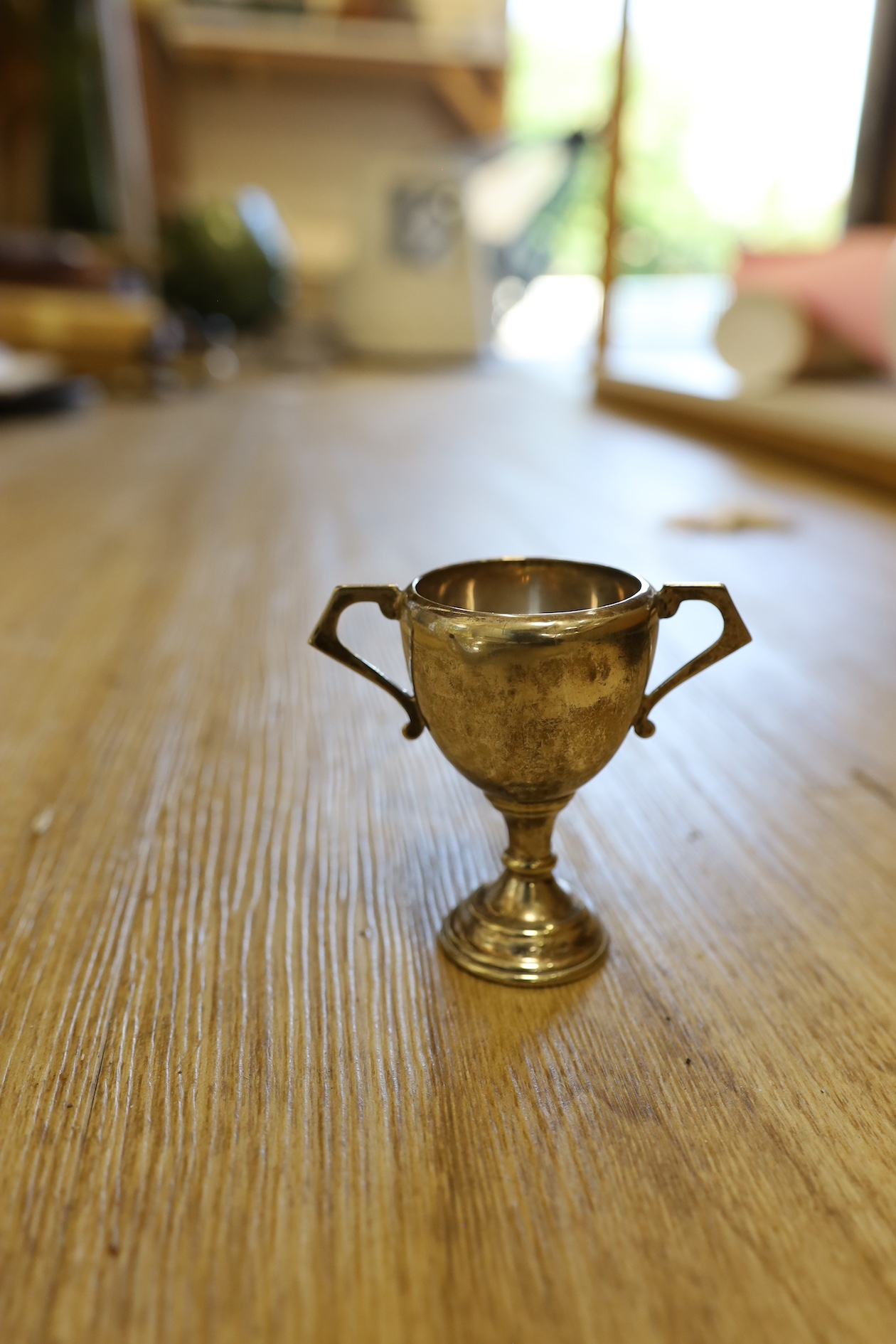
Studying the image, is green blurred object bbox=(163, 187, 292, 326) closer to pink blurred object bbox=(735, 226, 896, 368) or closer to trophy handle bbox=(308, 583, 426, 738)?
pink blurred object bbox=(735, 226, 896, 368)

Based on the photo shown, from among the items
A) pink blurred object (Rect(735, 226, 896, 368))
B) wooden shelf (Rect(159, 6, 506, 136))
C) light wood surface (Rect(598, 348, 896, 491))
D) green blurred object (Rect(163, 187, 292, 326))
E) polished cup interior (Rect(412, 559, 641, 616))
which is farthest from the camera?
wooden shelf (Rect(159, 6, 506, 136))

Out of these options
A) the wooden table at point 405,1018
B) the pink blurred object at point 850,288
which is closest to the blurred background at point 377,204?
the pink blurred object at point 850,288

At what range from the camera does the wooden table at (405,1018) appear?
0.21 meters

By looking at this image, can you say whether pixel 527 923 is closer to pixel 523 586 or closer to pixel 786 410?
pixel 523 586

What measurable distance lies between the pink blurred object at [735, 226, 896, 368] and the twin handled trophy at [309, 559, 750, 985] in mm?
1198

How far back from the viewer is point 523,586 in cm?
34

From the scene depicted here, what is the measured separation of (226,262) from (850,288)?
1.64 m

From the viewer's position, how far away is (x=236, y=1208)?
0.75ft

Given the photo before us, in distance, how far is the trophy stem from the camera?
0.31 metres

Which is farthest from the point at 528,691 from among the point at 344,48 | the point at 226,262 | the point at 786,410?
the point at 344,48

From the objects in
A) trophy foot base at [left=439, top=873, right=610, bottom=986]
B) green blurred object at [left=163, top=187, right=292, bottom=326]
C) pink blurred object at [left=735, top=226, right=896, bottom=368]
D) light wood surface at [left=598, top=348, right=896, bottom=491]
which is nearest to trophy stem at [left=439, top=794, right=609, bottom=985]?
trophy foot base at [left=439, top=873, right=610, bottom=986]

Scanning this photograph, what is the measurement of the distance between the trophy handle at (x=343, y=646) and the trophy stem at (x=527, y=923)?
0.04 metres

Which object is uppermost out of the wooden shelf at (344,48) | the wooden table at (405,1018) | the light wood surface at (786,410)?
the wooden shelf at (344,48)

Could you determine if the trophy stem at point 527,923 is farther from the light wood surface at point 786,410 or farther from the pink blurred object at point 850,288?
the pink blurred object at point 850,288
